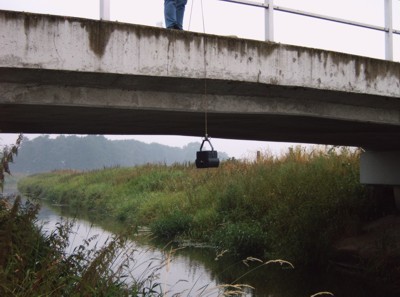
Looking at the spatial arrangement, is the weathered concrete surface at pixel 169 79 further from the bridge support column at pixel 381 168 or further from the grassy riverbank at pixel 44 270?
the bridge support column at pixel 381 168

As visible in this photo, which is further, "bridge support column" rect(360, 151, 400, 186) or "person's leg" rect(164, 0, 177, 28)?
"bridge support column" rect(360, 151, 400, 186)

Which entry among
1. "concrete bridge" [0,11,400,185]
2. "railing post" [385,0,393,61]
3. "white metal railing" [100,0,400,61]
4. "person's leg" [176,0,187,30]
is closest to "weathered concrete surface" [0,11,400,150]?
"concrete bridge" [0,11,400,185]

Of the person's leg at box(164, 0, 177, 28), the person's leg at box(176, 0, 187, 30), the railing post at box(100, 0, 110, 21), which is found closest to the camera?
the railing post at box(100, 0, 110, 21)

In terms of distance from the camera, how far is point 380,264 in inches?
453

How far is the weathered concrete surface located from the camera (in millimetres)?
5148

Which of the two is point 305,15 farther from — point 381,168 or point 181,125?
point 381,168

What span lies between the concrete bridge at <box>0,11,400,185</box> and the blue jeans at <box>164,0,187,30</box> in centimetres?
66

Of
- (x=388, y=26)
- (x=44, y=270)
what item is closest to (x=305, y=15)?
(x=388, y=26)

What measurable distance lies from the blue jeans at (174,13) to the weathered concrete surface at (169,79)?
67 centimetres

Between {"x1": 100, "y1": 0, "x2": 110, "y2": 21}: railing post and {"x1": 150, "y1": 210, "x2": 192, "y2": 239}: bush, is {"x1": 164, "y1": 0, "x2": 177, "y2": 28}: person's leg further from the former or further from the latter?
{"x1": 150, "y1": 210, "x2": 192, "y2": 239}: bush

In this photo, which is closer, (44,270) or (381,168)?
(44,270)

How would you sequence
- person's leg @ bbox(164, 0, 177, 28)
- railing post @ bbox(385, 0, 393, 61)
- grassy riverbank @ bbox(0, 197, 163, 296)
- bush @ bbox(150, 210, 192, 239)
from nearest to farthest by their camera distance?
grassy riverbank @ bbox(0, 197, 163, 296), person's leg @ bbox(164, 0, 177, 28), railing post @ bbox(385, 0, 393, 61), bush @ bbox(150, 210, 192, 239)

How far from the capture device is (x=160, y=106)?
614cm

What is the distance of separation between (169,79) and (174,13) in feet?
3.69
